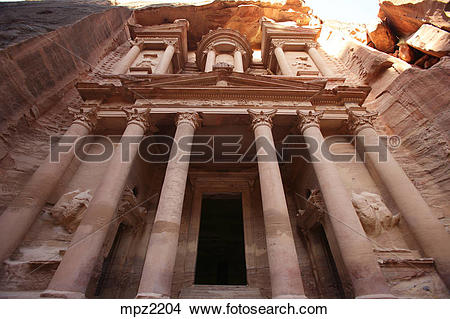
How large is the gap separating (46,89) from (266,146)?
377 inches

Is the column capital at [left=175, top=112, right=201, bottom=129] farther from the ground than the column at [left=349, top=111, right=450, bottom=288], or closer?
farther from the ground

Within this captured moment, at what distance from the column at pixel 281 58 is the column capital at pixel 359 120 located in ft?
18.7

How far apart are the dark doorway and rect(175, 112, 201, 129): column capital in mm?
5241

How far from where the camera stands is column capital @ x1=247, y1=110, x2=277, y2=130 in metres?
7.79

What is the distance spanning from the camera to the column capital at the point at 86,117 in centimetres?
783

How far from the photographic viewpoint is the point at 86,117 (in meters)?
7.96

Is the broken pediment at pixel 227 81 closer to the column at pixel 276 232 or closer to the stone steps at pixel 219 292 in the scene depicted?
the column at pixel 276 232

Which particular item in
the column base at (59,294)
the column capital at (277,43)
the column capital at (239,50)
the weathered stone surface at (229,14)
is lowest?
the column base at (59,294)

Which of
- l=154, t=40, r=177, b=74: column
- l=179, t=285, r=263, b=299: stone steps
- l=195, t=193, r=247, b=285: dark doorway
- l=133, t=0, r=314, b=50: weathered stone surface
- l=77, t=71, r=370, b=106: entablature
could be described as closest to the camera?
l=179, t=285, r=263, b=299: stone steps

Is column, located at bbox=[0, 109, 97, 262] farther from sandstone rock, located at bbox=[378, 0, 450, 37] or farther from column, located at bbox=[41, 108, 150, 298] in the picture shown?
sandstone rock, located at bbox=[378, 0, 450, 37]

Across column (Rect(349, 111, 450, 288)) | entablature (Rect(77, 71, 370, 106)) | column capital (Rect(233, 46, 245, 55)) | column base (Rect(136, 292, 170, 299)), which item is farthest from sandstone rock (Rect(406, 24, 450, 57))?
column base (Rect(136, 292, 170, 299))

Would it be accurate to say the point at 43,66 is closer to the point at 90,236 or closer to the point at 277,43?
the point at 90,236

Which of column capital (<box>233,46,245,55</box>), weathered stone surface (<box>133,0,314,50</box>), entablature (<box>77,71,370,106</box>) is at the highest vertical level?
weathered stone surface (<box>133,0,314,50</box>)

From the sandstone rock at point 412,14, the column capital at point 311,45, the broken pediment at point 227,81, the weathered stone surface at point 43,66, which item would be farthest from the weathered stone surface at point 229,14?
the broken pediment at point 227,81
